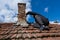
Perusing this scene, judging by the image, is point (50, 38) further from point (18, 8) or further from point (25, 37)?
point (18, 8)

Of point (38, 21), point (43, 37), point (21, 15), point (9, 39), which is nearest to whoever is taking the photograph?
point (9, 39)

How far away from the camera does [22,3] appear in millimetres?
11836

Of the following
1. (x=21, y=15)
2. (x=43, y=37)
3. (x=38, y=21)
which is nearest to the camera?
(x=43, y=37)

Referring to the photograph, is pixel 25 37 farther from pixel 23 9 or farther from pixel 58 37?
pixel 23 9

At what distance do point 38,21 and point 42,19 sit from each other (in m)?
0.24

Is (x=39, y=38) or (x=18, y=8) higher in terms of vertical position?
(x=18, y=8)

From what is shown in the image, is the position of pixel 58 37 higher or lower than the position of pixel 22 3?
lower

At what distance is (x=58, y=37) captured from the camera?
17.5 ft

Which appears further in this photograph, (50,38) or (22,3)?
(22,3)

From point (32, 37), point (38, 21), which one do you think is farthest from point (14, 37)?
point (38, 21)

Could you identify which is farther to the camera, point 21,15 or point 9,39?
point 21,15

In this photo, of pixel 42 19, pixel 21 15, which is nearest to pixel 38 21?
pixel 42 19

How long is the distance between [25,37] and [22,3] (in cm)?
711

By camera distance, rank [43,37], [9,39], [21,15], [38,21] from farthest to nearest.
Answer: [21,15], [38,21], [43,37], [9,39]
